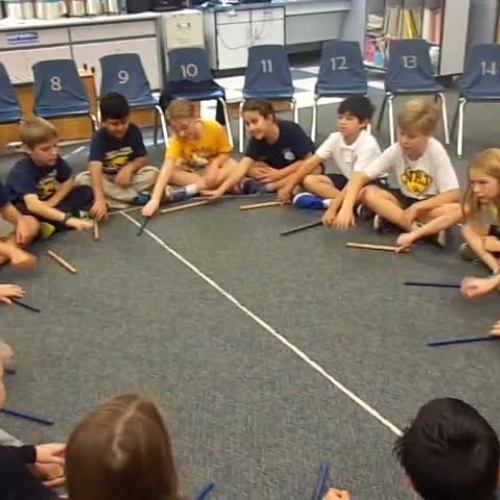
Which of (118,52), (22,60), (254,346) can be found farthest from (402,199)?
(22,60)

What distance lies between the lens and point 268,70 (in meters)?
5.23

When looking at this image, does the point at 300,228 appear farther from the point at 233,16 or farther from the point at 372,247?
the point at 233,16

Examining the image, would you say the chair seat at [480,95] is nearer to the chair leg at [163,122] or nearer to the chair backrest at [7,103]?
the chair leg at [163,122]

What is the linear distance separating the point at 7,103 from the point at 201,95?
125cm

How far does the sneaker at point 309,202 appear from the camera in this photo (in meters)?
3.89

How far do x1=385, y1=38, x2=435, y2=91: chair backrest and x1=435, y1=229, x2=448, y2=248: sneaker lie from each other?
212 cm

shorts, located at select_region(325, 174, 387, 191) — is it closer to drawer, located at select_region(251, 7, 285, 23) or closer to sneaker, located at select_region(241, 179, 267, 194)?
sneaker, located at select_region(241, 179, 267, 194)

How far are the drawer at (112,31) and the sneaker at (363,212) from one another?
320 cm

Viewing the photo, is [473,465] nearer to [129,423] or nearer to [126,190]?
[129,423]

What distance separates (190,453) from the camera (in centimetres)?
211

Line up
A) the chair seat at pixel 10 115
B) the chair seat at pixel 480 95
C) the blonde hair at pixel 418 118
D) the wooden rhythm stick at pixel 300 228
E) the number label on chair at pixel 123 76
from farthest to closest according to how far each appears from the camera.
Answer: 1. the number label on chair at pixel 123 76
2. the chair seat at pixel 480 95
3. the chair seat at pixel 10 115
4. the wooden rhythm stick at pixel 300 228
5. the blonde hair at pixel 418 118

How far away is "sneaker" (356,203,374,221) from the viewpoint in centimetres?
372

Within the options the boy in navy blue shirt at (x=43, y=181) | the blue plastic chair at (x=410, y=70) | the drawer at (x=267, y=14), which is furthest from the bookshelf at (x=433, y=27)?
the boy in navy blue shirt at (x=43, y=181)

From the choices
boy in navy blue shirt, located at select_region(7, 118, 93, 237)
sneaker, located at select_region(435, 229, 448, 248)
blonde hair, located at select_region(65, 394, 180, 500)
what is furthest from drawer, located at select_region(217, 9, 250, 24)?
blonde hair, located at select_region(65, 394, 180, 500)
